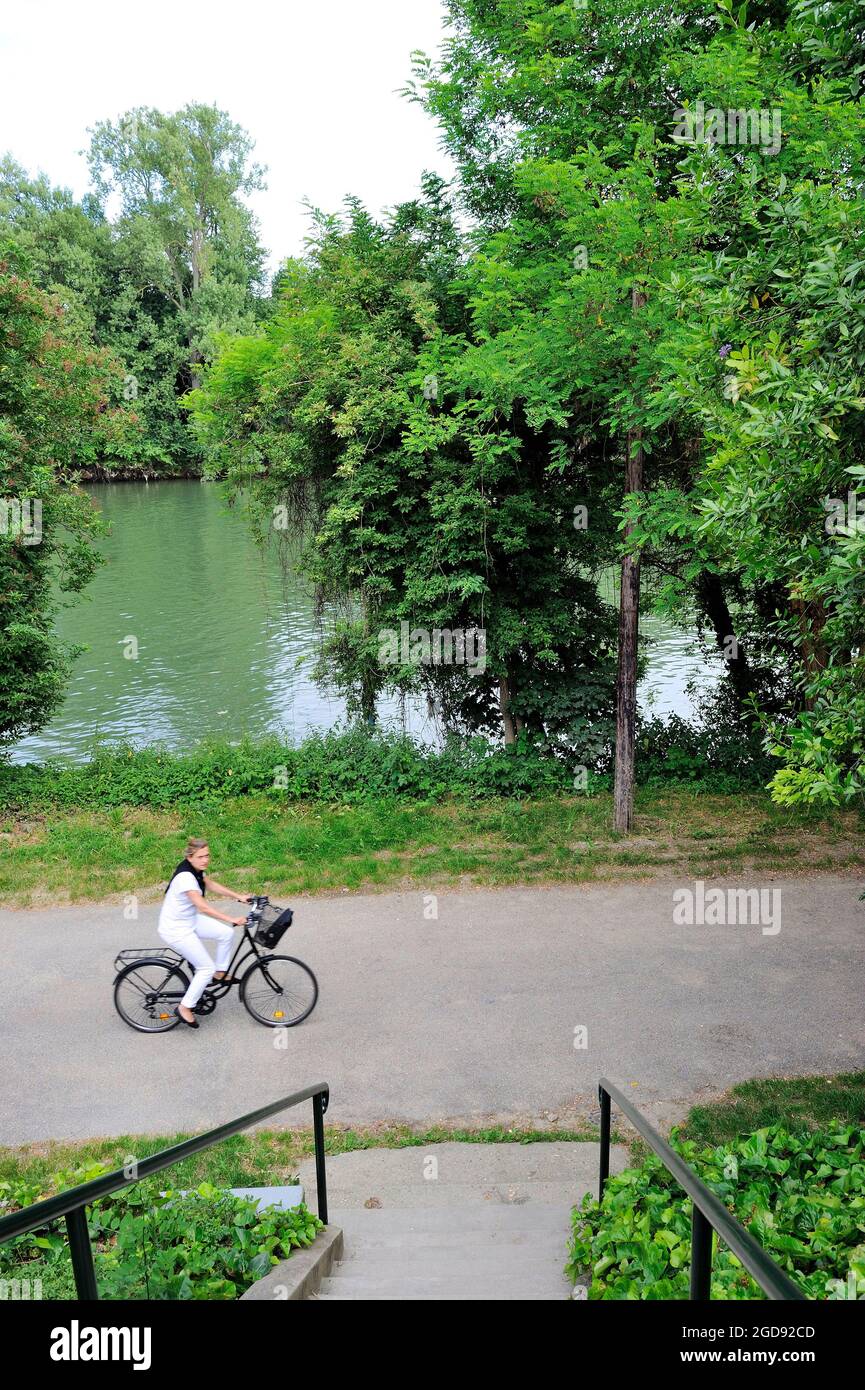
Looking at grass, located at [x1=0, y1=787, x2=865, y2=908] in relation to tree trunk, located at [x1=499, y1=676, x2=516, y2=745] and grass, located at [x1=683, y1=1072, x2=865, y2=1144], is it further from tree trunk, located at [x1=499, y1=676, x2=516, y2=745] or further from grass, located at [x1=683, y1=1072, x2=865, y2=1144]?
grass, located at [x1=683, y1=1072, x2=865, y2=1144]

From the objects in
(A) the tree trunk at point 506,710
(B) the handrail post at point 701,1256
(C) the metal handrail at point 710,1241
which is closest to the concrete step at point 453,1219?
(C) the metal handrail at point 710,1241

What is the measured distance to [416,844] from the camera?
40.6 feet

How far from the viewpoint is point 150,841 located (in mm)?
12578

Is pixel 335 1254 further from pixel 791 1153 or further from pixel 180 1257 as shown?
pixel 791 1153

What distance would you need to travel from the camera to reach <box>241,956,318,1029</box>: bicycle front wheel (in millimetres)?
8547

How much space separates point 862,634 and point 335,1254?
14.3 feet

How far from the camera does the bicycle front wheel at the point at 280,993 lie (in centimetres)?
855

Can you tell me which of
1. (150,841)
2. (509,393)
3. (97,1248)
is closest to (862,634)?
(97,1248)

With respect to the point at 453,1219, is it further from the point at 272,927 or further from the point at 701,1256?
the point at 701,1256

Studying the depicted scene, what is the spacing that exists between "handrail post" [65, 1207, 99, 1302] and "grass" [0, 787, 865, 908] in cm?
824

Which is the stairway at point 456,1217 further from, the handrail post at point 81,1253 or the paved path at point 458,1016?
the handrail post at point 81,1253

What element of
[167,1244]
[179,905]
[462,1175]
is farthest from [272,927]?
[167,1244]

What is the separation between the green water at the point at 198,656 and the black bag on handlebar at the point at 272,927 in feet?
26.1

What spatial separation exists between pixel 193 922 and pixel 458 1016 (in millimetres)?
2467
